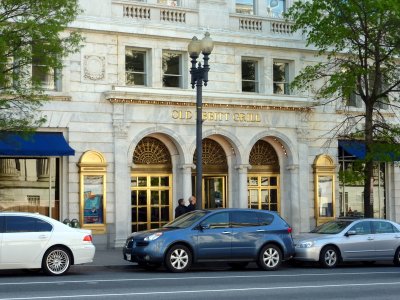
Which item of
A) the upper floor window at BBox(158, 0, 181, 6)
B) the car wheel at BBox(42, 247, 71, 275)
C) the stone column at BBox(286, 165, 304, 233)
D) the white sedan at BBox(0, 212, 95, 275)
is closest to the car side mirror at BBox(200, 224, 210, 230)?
the white sedan at BBox(0, 212, 95, 275)

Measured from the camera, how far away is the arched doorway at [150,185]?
30.0m

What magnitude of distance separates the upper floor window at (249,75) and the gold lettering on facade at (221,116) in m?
1.24

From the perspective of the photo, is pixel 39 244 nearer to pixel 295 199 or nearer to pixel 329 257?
pixel 329 257

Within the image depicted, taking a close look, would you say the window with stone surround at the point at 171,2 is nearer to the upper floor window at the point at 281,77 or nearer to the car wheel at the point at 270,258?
the upper floor window at the point at 281,77

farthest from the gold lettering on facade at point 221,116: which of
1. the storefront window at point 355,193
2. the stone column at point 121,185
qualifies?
the storefront window at point 355,193

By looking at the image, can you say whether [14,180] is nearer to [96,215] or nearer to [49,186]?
[49,186]

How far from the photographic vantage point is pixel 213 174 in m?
31.9

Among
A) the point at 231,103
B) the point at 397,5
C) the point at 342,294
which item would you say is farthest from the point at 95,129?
the point at 342,294

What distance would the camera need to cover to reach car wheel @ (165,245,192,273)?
811 inches

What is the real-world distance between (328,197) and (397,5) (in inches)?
412

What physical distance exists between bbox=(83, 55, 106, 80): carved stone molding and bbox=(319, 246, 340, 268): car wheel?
10.5 m

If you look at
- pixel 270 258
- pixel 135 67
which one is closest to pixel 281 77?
pixel 135 67

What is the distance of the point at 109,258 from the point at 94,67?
7.32 meters

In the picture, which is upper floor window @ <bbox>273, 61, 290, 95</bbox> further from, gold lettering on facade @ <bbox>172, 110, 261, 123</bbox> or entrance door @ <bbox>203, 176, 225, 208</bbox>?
entrance door @ <bbox>203, 176, 225, 208</bbox>
